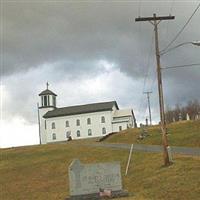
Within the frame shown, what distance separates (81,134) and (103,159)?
88075 mm

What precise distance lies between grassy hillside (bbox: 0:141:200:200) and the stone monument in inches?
47.2

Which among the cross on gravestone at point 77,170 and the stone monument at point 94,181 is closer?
the stone monument at point 94,181

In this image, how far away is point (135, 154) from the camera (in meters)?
43.5

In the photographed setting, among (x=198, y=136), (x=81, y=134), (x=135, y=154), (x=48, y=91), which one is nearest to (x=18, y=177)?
(x=135, y=154)

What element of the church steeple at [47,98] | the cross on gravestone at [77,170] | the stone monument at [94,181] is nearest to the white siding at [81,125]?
the church steeple at [47,98]

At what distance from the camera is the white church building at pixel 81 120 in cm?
13125

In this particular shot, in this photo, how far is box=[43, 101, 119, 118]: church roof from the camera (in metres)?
135

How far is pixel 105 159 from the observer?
1816 inches

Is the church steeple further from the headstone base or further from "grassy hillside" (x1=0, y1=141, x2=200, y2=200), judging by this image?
the headstone base

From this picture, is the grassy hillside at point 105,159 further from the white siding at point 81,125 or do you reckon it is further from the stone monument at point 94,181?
the white siding at point 81,125

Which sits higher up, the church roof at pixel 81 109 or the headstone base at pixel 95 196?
the church roof at pixel 81 109

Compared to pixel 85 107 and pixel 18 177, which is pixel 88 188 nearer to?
pixel 18 177

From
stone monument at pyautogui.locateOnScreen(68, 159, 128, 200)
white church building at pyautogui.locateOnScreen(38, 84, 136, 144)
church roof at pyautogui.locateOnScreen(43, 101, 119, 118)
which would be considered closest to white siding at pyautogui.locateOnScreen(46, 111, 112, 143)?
white church building at pyautogui.locateOnScreen(38, 84, 136, 144)

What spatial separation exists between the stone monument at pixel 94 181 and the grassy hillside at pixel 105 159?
1200 millimetres
